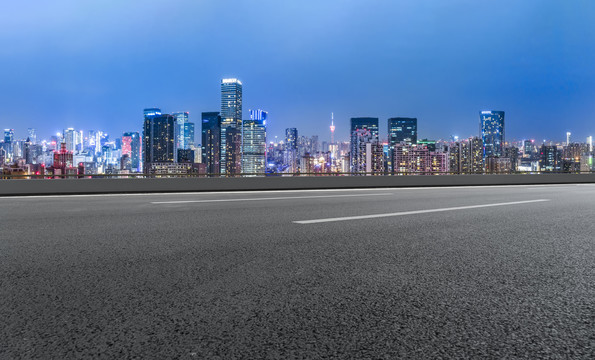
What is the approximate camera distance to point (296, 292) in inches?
129

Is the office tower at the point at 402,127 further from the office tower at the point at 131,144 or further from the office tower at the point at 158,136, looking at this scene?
the office tower at the point at 131,144

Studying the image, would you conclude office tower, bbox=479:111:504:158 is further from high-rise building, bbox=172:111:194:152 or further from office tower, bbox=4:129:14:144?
office tower, bbox=4:129:14:144

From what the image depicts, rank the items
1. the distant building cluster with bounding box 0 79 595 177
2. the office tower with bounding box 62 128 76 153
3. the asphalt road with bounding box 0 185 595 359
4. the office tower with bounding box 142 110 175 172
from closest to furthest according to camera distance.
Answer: the asphalt road with bounding box 0 185 595 359, the distant building cluster with bounding box 0 79 595 177, the office tower with bounding box 142 110 175 172, the office tower with bounding box 62 128 76 153

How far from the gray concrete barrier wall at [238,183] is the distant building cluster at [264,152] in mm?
688

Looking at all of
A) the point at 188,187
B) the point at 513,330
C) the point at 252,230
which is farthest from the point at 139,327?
the point at 188,187

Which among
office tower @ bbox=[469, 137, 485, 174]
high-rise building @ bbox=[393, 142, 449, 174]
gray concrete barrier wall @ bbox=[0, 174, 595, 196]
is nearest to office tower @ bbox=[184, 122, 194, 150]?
office tower @ bbox=[469, 137, 485, 174]

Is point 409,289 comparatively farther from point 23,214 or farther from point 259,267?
point 23,214

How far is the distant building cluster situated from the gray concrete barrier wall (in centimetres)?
69

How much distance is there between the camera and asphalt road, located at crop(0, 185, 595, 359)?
90.3 inches

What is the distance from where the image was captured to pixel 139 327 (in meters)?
2.54

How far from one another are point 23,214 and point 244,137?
165 meters

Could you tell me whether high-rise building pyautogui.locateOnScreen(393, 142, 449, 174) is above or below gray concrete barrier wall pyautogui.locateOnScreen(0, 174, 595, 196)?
above

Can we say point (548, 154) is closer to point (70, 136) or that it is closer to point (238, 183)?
point (238, 183)

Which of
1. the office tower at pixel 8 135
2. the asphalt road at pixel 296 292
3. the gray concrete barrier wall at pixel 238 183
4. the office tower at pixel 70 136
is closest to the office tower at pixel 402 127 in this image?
the office tower at pixel 70 136
